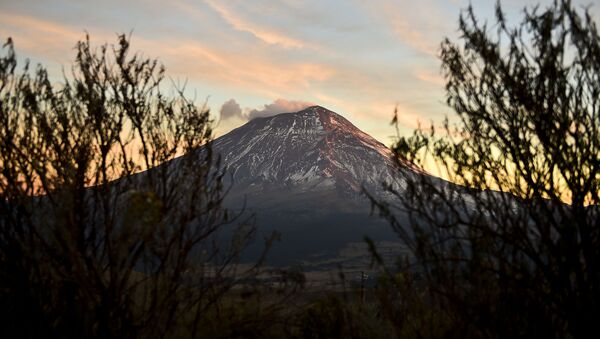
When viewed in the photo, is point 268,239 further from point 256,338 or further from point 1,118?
point 1,118

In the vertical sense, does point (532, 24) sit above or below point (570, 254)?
above

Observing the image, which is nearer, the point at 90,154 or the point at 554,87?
the point at 554,87

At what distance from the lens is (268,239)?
8125 millimetres

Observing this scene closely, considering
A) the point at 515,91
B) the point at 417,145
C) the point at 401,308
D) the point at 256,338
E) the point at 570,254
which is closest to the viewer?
the point at 570,254

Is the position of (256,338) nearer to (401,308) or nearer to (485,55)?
(401,308)

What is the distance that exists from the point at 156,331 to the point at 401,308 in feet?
12.5

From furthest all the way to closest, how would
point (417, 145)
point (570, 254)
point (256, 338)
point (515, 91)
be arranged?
point (256, 338) → point (417, 145) → point (515, 91) → point (570, 254)

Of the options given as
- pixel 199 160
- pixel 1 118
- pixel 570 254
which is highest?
pixel 1 118

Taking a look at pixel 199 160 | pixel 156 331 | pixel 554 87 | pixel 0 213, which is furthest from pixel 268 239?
pixel 554 87

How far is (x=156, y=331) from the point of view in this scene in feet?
26.2

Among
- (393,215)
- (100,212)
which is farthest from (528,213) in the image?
(100,212)

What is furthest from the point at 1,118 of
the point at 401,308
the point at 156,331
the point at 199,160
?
the point at 401,308

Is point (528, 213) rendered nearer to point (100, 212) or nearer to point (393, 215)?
point (393, 215)

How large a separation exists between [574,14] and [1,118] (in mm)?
7948
